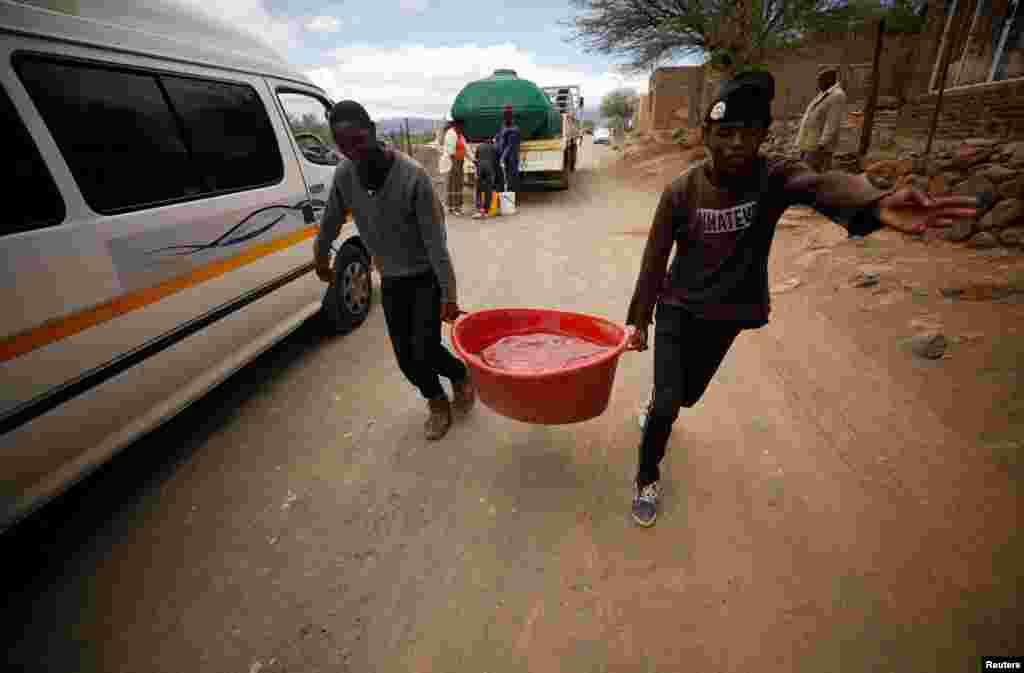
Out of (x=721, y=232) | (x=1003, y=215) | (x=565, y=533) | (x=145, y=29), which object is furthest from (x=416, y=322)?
(x=1003, y=215)

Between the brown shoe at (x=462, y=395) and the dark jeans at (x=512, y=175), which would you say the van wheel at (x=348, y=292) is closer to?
the brown shoe at (x=462, y=395)

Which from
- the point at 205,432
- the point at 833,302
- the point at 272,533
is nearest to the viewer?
the point at 272,533

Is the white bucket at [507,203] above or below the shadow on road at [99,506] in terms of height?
above

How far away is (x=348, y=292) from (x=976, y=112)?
9.32 meters

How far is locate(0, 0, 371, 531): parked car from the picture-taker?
175 centimetres

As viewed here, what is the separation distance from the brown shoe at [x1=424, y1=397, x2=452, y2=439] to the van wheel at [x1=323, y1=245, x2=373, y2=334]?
163 centimetres

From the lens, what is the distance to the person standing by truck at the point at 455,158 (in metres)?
8.59

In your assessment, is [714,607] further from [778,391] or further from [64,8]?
[64,8]

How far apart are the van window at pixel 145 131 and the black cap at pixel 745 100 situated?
8.88 ft

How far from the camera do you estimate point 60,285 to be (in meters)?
1.83

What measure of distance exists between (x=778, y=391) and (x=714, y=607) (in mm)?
1708

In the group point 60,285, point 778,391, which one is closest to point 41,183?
point 60,285

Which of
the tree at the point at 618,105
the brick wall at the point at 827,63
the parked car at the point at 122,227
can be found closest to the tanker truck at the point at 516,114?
the parked car at the point at 122,227

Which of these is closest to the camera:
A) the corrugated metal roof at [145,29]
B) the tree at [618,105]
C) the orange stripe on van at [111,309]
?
the orange stripe on van at [111,309]
